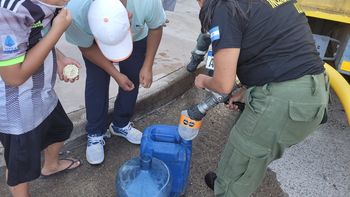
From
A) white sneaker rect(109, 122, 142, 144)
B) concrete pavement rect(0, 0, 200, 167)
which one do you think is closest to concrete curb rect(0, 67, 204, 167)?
concrete pavement rect(0, 0, 200, 167)

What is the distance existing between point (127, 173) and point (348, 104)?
1.33 metres

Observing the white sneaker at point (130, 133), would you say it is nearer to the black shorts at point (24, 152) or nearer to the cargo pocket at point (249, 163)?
the black shorts at point (24, 152)

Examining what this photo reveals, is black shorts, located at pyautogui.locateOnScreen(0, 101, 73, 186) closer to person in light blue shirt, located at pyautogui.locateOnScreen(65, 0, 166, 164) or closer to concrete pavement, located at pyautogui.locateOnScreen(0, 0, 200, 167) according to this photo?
person in light blue shirt, located at pyautogui.locateOnScreen(65, 0, 166, 164)

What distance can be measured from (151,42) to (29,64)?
866mm

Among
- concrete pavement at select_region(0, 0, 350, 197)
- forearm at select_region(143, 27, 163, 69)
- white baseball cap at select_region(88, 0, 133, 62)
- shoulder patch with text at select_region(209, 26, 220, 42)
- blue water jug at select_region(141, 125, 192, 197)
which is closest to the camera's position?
shoulder patch with text at select_region(209, 26, 220, 42)

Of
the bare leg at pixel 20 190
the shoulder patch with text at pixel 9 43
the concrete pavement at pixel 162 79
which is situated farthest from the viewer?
the concrete pavement at pixel 162 79

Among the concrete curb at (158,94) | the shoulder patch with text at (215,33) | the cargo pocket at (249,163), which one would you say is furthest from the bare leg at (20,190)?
the shoulder patch with text at (215,33)

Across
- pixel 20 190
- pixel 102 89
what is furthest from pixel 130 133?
pixel 20 190

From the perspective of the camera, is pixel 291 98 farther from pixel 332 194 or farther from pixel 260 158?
pixel 332 194

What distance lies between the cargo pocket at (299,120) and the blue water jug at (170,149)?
0.52m

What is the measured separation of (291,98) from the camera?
161 cm

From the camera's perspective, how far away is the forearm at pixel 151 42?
6.95 ft

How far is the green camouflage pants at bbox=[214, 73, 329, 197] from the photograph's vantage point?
162cm

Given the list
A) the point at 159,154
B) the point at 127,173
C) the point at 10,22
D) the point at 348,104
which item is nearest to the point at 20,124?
the point at 10,22
